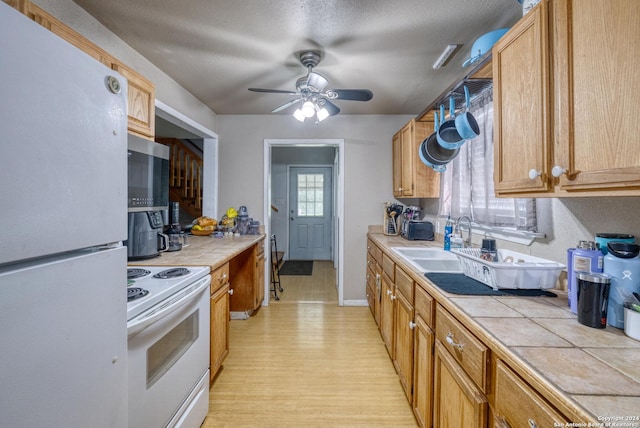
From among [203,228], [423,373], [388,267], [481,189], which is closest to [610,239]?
[423,373]

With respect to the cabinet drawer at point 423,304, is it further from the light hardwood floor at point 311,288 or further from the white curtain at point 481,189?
the light hardwood floor at point 311,288

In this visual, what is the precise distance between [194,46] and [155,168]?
94 cm

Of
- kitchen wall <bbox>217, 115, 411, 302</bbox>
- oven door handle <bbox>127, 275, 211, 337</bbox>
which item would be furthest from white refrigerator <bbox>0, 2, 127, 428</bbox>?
kitchen wall <bbox>217, 115, 411, 302</bbox>

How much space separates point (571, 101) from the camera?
2.95ft

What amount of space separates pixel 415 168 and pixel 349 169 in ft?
3.07

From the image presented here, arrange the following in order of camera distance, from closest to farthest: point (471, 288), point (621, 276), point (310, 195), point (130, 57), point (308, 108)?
point (621, 276) < point (471, 288) < point (130, 57) < point (308, 108) < point (310, 195)

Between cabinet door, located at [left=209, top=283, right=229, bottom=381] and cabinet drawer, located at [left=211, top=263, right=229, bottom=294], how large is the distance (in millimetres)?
33

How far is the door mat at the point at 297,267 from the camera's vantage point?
505cm

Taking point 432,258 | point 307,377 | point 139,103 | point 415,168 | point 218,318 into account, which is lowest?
point 307,377

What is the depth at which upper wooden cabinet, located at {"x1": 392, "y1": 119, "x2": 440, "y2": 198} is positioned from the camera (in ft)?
8.93

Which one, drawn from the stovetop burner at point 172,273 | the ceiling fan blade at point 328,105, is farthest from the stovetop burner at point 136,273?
the ceiling fan blade at point 328,105

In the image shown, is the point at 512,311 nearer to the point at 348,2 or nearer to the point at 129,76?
the point at 348,2

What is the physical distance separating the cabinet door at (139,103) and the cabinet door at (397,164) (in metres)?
2.39

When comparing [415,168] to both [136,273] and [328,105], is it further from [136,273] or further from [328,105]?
[136,273]
